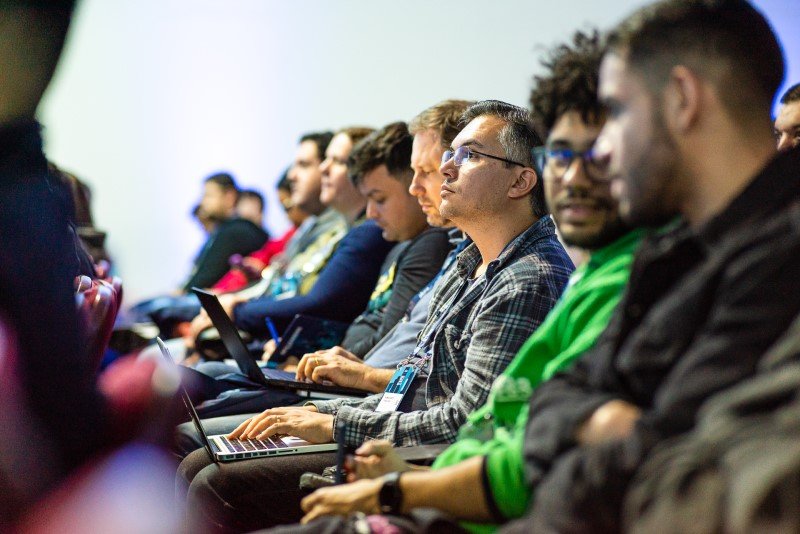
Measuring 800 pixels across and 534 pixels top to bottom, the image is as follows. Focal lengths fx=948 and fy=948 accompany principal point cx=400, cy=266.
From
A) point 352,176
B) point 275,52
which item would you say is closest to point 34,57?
point 352,176

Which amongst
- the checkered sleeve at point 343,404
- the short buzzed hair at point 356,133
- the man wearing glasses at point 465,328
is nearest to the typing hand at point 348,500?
the man wearing glasses at point 465,328

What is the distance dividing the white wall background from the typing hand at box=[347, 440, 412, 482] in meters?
3.31

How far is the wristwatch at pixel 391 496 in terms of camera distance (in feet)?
4.60

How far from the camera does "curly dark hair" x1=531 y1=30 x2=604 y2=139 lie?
4.87 ft

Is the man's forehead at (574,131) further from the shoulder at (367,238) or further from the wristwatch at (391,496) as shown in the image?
the shoulder at (367,238)

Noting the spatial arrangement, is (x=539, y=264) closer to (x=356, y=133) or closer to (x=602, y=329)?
(x=602, y=329)

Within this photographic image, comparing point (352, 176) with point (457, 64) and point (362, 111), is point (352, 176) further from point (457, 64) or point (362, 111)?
point (362, 111)

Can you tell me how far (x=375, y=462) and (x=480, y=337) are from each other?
383 millimetres

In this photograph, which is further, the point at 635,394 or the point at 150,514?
the point at 150,514

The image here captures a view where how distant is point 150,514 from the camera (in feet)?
5.36

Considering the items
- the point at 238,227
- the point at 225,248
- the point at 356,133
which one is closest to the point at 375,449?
the point at 356,133

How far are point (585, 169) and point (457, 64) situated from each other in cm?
278

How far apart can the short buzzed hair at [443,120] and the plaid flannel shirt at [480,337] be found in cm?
65

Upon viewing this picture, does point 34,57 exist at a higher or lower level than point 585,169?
higher
